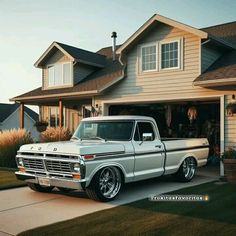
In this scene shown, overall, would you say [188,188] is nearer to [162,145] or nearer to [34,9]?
[162,145]

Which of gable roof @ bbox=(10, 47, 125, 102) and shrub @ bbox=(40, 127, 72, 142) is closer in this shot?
shrub @ bbox=(40, 127, 72, 142)

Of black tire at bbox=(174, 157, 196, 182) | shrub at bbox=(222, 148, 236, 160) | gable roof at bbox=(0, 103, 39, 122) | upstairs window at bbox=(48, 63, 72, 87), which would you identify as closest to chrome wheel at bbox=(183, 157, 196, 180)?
black tire at bbox=(174, 157, 196, 182)

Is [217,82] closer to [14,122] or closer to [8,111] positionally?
[14,122]

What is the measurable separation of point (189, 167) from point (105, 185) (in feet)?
12.9

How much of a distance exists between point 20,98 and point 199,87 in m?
11.7

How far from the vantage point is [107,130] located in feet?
29.4

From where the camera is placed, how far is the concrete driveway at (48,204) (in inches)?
249

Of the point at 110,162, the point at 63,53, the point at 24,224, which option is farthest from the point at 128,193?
the point at 63,53

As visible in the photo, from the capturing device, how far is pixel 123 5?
1205 cm

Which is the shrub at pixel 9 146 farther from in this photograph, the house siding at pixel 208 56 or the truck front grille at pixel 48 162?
the house siding at pixel 208 56

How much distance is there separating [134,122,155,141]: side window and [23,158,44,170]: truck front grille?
2.37m

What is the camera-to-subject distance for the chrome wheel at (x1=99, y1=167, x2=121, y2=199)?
7.86 m

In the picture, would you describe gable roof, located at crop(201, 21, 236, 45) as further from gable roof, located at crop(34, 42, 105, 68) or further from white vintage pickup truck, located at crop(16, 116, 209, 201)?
white vintage pickup truck, located at crop(16, 116, 209, 201)

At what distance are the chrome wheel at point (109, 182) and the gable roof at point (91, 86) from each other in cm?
758
